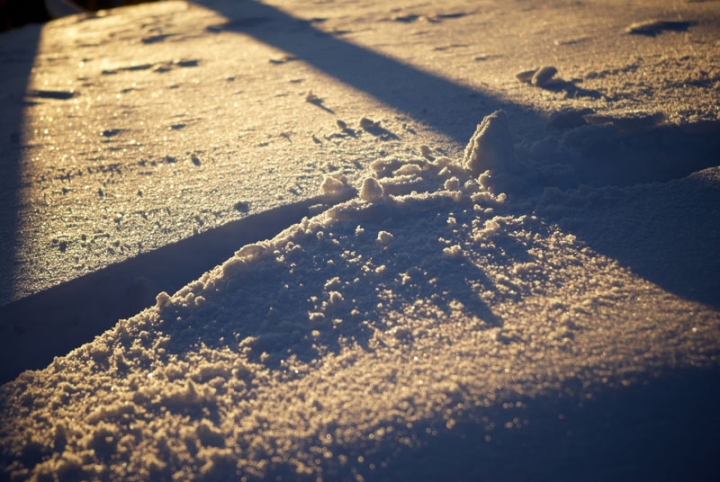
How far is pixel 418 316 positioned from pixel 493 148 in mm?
576

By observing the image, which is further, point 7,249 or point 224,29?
point 224,29

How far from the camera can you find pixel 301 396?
897mm

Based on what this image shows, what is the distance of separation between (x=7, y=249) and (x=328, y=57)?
5.66 ft

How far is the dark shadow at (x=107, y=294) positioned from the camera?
1120 mm

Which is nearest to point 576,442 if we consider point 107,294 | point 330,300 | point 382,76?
point 330,300

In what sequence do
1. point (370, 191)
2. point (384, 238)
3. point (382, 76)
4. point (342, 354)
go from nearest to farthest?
1. point (342, 354)
2. point (384, 238)
3. point (370, 191)
4. point (382, 76)

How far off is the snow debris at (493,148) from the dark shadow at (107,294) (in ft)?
1.45

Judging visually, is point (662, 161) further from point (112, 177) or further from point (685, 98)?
point (112, 177)

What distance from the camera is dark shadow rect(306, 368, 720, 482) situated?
2.50 feet

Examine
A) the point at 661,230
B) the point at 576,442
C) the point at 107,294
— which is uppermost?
the point at 661,230

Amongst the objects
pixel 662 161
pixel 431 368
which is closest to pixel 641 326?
pixel 431 368

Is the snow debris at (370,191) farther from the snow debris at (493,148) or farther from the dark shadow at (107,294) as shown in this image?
the snow debris at (493,148)

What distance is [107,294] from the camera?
1233mm

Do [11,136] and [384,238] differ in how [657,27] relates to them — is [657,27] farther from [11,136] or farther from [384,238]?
[11,136]
